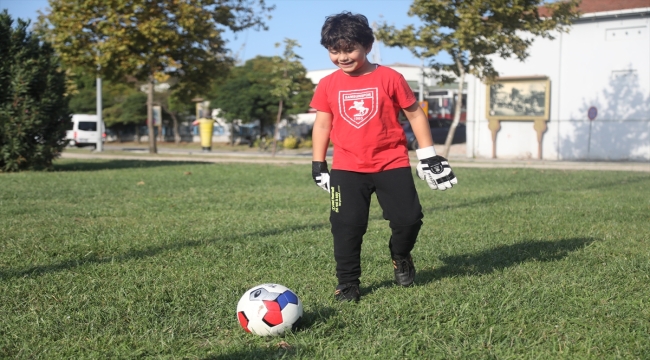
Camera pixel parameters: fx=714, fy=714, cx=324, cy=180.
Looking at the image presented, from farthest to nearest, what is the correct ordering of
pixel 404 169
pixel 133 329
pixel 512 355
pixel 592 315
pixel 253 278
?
1. pixel 253 278
2. pixel 404 169
3. pixel 592 315
4. pixel 133 329
5. pixel 512 355

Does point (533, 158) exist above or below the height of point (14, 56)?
below

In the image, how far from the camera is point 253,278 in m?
5.11

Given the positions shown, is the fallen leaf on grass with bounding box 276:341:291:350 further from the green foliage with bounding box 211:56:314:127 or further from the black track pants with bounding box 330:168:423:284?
the green foliage with bounding box 211:56:314:127

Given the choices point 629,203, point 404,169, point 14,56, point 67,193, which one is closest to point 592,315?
point 404,169

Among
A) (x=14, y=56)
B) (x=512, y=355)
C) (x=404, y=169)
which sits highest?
(x=14, y=56)

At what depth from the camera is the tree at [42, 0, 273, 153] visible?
24.1 meters

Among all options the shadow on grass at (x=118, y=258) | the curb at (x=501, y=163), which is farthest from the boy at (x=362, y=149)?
the curb at (x=501, y=163)

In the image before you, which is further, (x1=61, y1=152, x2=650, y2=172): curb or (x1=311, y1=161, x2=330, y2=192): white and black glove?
(x1=61, y1=152, x2=650, y2=172): curb

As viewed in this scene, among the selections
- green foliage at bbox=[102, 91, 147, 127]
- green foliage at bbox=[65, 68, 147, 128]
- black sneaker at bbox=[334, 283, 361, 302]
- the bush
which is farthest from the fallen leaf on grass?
green foliage at bbox=[65, 68, 147, 128]

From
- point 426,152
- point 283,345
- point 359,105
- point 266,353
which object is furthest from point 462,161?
point 266,353

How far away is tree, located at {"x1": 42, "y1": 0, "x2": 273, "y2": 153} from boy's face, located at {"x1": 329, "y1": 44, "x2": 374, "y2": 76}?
20367 millimetres

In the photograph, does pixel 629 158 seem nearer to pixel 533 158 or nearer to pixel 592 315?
pixel 533 158

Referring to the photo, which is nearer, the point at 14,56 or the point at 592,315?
the point at 592,315

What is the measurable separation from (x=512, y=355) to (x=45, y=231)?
17.4 feet
